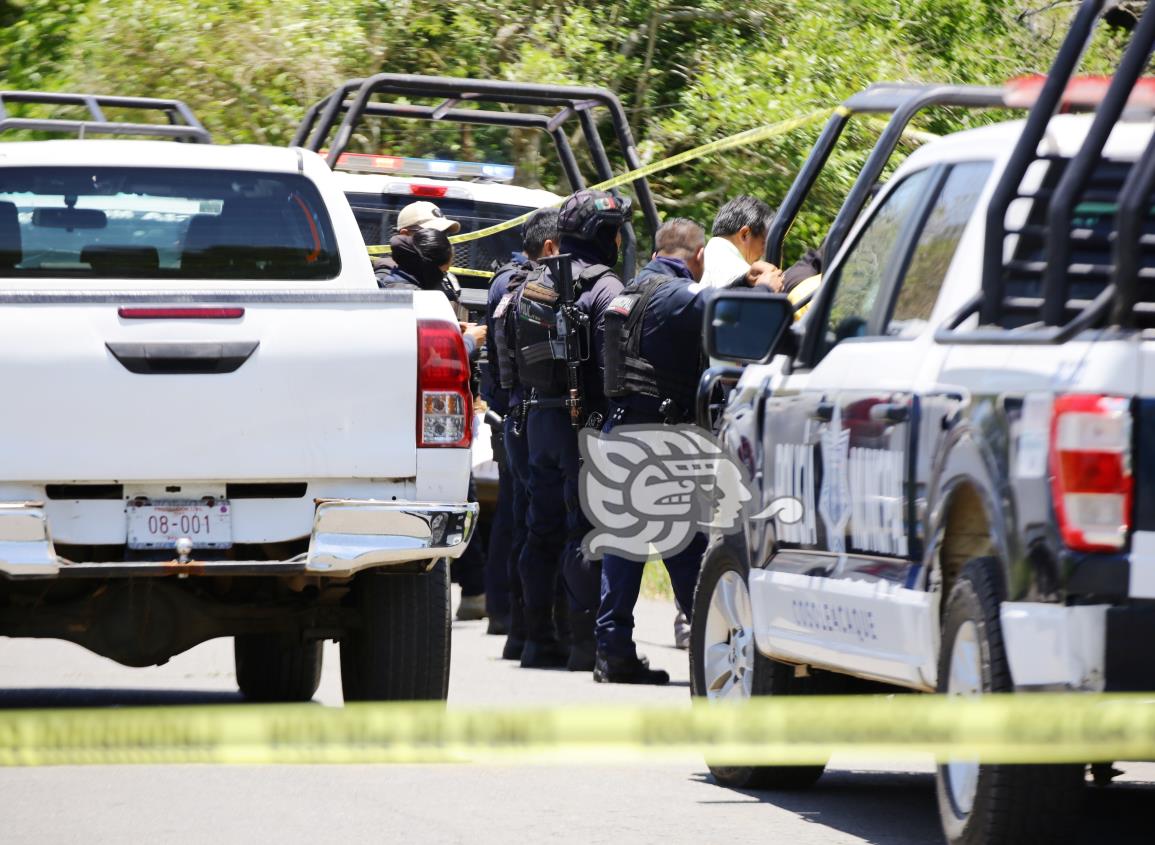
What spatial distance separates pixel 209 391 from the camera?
280 inches

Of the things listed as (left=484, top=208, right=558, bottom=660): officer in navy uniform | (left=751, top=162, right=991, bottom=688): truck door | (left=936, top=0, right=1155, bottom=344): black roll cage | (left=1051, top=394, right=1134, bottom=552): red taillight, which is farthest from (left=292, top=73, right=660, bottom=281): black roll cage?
(left=1051, top=394, right=1134, bottom=552): red taillight

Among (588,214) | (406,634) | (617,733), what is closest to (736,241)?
(588,214)

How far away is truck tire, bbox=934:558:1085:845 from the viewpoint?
17.2 ft

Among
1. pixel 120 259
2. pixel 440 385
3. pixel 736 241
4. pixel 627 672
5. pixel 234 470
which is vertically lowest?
pixel 627 672

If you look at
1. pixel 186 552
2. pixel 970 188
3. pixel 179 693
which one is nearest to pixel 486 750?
pixel 970 188

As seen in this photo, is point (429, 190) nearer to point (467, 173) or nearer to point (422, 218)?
point (467, 173)

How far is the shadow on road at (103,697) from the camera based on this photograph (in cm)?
905

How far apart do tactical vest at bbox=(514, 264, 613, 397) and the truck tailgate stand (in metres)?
3.30

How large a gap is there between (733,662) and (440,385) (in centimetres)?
131

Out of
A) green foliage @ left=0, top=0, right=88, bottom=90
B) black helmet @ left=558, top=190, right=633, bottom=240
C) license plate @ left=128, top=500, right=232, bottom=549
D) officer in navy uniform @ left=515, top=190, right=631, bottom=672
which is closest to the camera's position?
license plate @ left=128, top=500, right=232, bottom=549

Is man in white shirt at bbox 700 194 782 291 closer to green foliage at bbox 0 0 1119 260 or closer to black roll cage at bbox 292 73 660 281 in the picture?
black roll cage at bbox 292 73 660 281

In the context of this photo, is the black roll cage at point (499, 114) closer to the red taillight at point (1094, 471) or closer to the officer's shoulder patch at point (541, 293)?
the officer's shoulder patch at point (541, 293)

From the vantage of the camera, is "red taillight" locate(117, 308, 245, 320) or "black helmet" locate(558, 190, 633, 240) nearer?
"red taillight" locate(117, 308, 245, 320)

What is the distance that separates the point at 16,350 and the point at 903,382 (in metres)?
2.70
